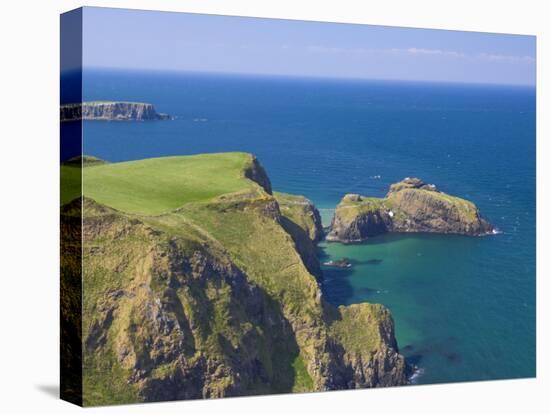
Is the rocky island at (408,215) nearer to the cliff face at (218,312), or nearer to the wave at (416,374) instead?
the cliff face at (218,312)

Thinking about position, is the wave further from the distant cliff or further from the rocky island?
the distant cliff

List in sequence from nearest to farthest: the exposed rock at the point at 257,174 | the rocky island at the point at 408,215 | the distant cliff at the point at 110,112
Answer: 1. the distant cliff at the point at 110,112
2. the exposed rock at the point at 257,174
3. the rocky island at the point at 408,215

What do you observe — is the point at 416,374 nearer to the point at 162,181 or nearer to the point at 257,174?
the point at 257,174

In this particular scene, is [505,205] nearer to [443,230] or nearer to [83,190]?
[443,230]

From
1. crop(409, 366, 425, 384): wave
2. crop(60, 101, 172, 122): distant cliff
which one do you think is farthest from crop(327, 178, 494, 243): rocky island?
crop(60, 101, 172, 122): distant cliff

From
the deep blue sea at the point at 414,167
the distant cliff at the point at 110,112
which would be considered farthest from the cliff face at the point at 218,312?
the distant cliff at the point at 110,112

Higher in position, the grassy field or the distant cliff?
the distant cliff

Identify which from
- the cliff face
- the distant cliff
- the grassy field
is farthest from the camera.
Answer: the grassy field
